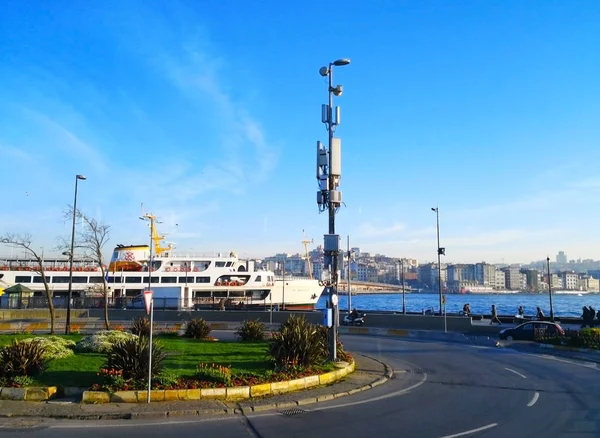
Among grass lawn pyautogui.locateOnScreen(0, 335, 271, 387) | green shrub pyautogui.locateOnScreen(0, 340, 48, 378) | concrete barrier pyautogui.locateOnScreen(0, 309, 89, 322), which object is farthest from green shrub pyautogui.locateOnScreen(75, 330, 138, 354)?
concrete barrier pyautogui.locateOnScreen(0, 309, 89, 322)

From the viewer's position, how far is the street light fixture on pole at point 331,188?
1698 centimetres

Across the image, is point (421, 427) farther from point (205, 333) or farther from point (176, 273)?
point (176, 273)

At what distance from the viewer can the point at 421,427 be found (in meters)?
9.65

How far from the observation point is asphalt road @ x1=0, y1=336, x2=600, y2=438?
9312mm

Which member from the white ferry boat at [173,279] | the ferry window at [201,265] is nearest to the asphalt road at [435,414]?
the white ferry boat at [173,279]

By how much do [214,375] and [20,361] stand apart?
4.93m

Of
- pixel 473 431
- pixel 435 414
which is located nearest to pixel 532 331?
pixel 435 414

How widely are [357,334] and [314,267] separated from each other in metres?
160

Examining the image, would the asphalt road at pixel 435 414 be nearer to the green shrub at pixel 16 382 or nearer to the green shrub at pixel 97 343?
the green shrub at pixel 16 382

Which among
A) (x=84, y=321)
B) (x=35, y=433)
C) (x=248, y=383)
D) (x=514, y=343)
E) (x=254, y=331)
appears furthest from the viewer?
(x=84, y=321)

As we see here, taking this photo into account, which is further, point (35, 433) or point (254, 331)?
point (254, 331)

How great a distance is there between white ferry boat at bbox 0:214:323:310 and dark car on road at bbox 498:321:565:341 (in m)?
33.8

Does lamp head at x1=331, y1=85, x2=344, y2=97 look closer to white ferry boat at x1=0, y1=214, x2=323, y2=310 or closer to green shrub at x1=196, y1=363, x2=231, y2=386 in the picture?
green shrub at x1=196, y1=363, x2=231, y2=386

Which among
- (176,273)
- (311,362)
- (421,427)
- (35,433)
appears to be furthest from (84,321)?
(421,427)
